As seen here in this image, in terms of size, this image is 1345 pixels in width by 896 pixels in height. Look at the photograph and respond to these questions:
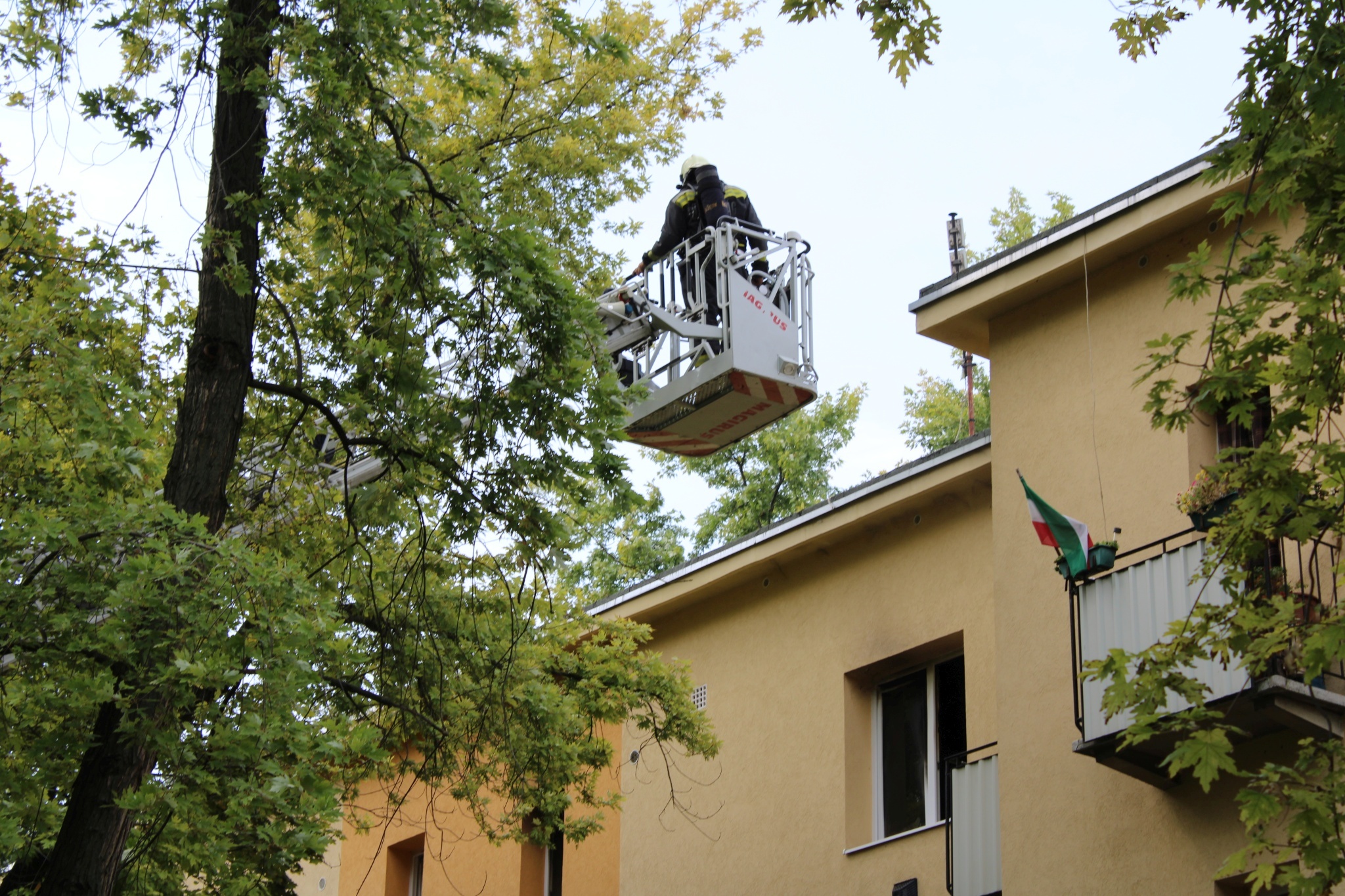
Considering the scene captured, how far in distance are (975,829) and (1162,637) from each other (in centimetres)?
320

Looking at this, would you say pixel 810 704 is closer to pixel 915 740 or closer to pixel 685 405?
pixel 915 740

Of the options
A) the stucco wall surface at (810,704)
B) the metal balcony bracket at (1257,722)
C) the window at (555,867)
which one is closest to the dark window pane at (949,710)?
the stucco wall surface at (810,704)

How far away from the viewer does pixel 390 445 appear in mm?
11078

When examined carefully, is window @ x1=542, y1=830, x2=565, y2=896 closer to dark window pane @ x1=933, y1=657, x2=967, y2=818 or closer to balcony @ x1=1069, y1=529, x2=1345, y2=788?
dark window pane @ x1=933, y1=657, x2=967, y2=818

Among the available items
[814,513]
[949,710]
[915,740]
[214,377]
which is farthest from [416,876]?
[214,377]

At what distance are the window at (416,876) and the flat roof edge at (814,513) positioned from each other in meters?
4.73

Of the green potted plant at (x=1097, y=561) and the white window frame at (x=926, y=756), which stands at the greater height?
the green potted plant at (x=1097, y=561)

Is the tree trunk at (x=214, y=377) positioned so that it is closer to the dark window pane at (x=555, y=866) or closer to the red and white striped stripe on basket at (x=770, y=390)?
the red and white striped stripe on basket at (x=770, y=390)

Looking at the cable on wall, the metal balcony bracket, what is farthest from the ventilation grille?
the metal balcony bracket

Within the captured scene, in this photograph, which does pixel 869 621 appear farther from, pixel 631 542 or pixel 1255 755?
pixel 631 542

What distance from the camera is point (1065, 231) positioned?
12.9 m

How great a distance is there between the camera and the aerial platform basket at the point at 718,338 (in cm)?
1389

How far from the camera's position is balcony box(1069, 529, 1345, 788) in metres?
9.91

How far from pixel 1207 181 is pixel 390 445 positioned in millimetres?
5534
